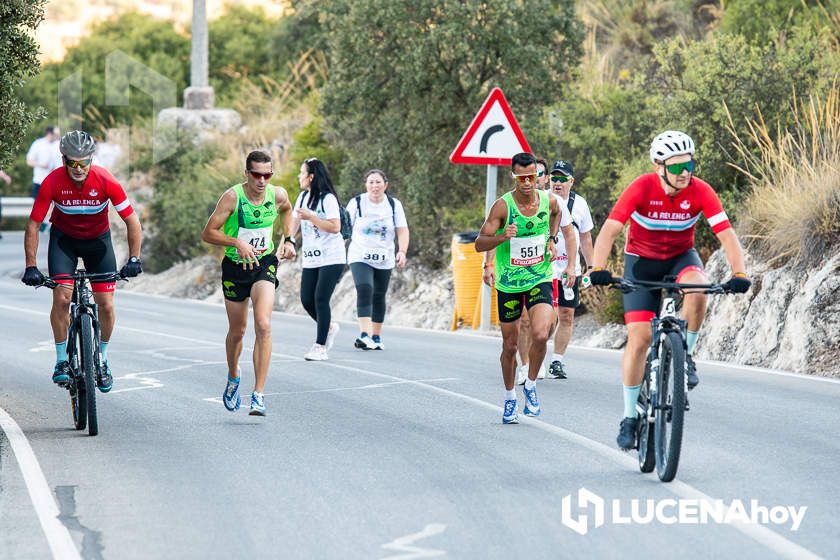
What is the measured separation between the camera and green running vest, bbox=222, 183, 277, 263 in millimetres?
11078

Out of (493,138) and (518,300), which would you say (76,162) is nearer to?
(518,300)

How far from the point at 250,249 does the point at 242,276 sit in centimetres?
32

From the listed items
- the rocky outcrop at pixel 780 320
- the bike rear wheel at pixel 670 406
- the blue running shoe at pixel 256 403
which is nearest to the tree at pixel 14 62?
the blue running shoe at pixel 256 403

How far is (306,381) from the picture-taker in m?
13.9

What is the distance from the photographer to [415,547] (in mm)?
7227

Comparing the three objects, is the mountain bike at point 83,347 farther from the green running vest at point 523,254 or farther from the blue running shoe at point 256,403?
the green running vest at point 523,254

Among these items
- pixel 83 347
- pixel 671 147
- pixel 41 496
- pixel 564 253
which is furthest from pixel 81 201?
pixel 564 253

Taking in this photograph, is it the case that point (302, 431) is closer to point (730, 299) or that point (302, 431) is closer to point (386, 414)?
point (386, 414)

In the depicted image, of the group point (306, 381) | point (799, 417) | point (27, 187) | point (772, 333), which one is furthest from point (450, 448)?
point (27, 187)

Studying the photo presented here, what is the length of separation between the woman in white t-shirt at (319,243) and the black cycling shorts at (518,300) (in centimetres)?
395

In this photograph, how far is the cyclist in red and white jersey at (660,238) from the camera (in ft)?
29.3

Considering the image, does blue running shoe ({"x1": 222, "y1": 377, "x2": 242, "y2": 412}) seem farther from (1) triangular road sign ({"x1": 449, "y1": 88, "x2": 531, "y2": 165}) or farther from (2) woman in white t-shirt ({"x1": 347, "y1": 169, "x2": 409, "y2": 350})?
(1) triangular road sign ({"x1": 449, "y1": 88, "x2": 531, "y2": 165})

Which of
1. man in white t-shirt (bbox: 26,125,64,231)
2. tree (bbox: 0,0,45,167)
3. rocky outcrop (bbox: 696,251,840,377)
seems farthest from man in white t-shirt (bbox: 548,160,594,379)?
man in white t-shirt (bbox: 26,125,64,231)

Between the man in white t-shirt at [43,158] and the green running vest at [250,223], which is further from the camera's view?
the man in white t-shirt at [43,158]
